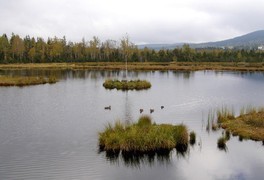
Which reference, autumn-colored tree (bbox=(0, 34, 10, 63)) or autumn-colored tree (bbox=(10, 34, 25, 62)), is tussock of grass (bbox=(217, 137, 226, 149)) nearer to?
autumn-colored tree (bbox=(0, 34, 10, 63))

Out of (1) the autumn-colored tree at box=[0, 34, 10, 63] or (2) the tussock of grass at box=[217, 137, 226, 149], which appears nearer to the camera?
(2) the tussock of grass at box=[217, 137, 226, 149]

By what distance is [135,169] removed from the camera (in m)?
22.0

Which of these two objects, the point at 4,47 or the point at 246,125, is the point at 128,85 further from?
the point at 4,47

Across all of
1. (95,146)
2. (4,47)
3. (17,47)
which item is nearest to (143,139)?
(95,146)

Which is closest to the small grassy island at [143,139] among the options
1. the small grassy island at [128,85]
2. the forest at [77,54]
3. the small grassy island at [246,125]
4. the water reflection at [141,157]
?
the water reflection at [141,157]

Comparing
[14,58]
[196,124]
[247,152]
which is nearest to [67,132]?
[196,124]

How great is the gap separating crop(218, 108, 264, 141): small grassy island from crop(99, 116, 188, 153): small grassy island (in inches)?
234

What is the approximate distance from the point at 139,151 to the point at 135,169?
2.40 meters

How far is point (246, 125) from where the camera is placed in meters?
31.2

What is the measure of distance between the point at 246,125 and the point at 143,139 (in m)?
11.4

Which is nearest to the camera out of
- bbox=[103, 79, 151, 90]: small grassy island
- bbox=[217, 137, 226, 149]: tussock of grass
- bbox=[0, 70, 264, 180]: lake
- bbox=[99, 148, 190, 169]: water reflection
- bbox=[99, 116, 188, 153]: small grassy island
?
bbox=[0, 70, 264, 180]: lake

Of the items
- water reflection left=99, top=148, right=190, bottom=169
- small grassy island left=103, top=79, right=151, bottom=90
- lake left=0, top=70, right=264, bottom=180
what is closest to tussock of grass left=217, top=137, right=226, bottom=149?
lake left=0, top=70, right=264, bottom=180

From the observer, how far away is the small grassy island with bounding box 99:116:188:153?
79.8 feet

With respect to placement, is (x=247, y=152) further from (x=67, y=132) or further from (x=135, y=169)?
(x=67, y=132)
